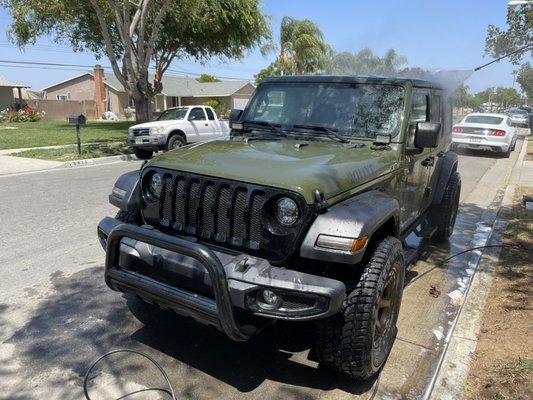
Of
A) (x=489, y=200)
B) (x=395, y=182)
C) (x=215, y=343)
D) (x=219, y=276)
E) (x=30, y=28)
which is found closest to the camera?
(x=219, y=276)

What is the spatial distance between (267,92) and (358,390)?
8.97ft

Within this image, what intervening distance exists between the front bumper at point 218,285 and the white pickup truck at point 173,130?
1191 cm

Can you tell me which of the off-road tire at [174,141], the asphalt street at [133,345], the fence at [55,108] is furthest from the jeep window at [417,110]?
the fence at [55,108]

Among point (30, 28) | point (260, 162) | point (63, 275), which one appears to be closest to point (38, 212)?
point (63, 275)

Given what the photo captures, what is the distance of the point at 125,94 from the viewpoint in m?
51.2

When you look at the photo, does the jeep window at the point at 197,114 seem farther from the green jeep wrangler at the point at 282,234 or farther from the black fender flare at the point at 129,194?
the black fender flare at the point at 129,194

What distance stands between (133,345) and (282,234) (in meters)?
1.52

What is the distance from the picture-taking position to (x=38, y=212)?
7191 mm

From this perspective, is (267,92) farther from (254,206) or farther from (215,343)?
(215,343)

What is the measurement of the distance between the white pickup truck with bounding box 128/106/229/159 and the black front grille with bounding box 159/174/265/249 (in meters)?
11.6

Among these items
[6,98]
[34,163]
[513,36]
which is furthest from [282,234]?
[6,98]

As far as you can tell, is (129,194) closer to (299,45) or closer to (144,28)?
(144,28)

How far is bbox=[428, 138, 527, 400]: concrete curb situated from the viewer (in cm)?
309

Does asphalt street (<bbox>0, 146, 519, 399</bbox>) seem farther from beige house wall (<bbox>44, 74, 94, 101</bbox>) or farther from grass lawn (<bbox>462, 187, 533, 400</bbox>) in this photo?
beige house wall (<bbox>44, 74, 94, 101</bbox>)
